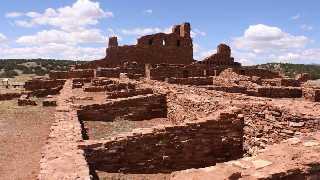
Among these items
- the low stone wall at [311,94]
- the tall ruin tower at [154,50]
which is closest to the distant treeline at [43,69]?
the tall ruin tower at [154,50]

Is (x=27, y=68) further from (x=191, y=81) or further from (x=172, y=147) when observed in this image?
(x=172, y=147)

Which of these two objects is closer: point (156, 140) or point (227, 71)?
point (156, 140)

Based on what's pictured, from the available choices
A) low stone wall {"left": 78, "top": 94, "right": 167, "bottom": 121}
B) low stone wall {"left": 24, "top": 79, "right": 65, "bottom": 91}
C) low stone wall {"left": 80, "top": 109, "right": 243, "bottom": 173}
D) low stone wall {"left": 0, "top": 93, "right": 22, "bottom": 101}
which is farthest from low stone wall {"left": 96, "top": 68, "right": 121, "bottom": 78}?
low stone wall {"left": 80, "top": 109, "right": 243, "bottom": 173}

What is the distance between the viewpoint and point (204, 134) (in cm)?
1028

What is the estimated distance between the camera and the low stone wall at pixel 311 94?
1898 cm

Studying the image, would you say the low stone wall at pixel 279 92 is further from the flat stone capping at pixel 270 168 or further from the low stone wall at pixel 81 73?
the low stone wall at pixel 81 73

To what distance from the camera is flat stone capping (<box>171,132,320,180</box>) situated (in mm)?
5898

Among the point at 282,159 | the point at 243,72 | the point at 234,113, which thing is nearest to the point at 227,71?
the point at 243,72

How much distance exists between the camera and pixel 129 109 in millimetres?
15891

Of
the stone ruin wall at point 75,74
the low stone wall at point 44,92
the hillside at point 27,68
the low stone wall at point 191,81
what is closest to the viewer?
the low stone wall at point 191,81

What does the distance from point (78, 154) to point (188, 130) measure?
9.27 ft

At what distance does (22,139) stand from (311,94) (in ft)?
41.3

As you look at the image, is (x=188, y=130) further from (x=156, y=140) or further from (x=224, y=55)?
(x=224, y=55)

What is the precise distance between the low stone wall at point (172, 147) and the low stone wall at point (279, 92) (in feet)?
30.3
